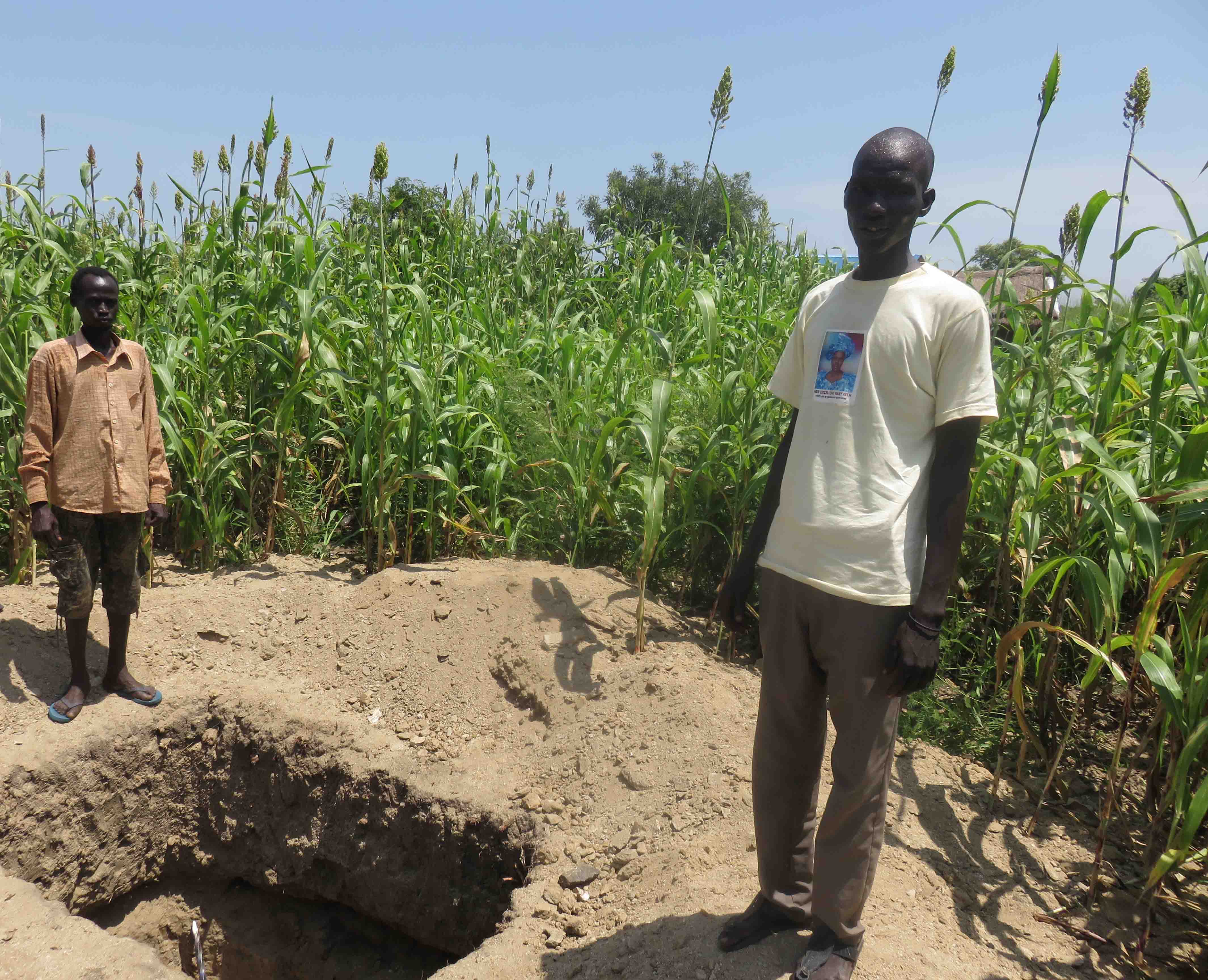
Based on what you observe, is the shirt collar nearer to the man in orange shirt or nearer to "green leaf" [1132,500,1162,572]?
the man in orange shirt

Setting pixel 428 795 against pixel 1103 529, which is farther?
pixel 428 795

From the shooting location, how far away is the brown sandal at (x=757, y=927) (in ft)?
6.17

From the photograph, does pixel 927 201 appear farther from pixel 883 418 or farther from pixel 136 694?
pixel 136 694

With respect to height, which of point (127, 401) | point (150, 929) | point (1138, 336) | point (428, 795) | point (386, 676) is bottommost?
point (150, 929)

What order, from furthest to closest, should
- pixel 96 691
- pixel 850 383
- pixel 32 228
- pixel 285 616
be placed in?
pixel 32 228 < pixel 285 616 < pixel 96 691 < pixel 850 383

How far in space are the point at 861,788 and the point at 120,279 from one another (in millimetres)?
3519

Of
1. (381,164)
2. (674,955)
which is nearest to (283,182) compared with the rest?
(381,164)

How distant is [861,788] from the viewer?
1622 mm

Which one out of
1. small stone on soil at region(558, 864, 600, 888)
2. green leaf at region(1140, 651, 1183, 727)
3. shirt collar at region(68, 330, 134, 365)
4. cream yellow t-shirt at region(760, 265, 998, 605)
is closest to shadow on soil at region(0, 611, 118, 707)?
shirt collar at region(68, 330, 134, 365)

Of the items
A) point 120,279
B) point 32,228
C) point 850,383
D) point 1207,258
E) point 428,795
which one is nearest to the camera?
point 850,383

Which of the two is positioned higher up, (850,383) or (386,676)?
(850,383)

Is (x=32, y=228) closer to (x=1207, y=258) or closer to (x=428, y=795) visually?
(x=428, y=795)

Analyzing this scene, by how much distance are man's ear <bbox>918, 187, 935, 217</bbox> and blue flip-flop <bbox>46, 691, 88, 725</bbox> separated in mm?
Answer: 2945

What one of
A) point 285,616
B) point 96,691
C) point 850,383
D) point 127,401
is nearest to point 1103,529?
point 850,383
